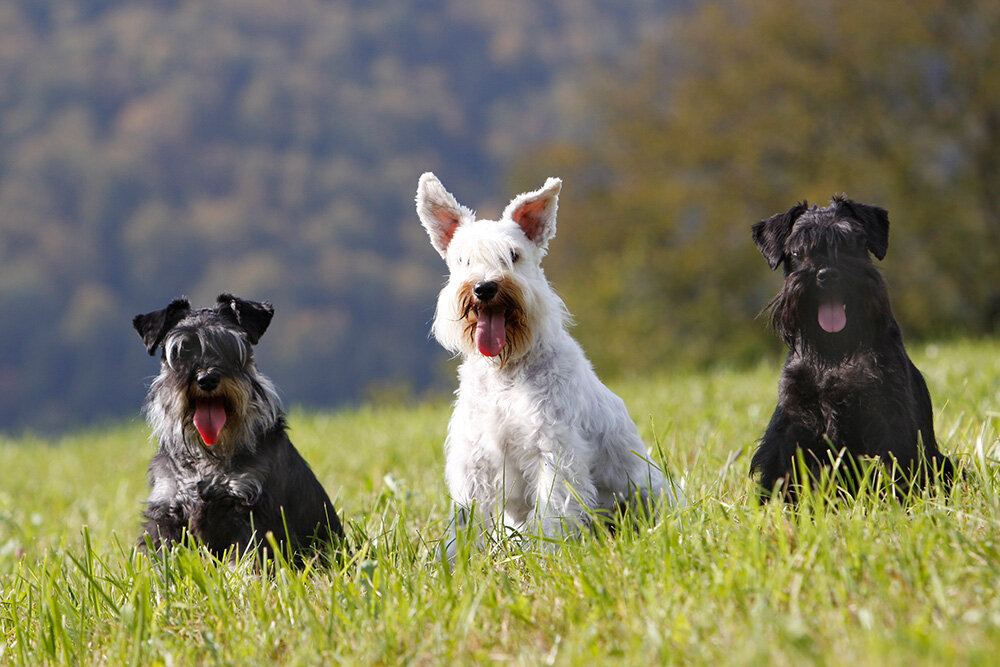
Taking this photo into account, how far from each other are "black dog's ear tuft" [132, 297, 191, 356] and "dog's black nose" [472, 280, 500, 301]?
64.4 inches

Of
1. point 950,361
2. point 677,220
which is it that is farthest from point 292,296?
point 950,361

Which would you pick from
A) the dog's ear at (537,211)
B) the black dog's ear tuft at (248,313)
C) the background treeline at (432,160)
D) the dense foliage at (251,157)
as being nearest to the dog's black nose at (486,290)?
the dog's ear at (537,211)

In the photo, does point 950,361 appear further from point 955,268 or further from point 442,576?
point 955,268

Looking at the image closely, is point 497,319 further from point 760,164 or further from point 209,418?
point 760,164

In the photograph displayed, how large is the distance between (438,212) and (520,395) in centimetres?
118

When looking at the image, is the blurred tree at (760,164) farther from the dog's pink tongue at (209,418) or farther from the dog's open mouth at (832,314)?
the dog's pink tongue at (209,418)

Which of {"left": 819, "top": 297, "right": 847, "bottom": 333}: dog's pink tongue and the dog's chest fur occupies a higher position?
{"left": 819, "top": 297, "right": 847, "bottom": 333}: dog's pink tongue

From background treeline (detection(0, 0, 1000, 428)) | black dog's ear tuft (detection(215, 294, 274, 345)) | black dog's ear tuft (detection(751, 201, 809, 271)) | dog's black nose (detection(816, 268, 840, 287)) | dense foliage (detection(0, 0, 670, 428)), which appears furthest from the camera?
dense foliage (detection(0, 0, 670, 428))

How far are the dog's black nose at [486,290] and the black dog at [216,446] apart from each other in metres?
1.25

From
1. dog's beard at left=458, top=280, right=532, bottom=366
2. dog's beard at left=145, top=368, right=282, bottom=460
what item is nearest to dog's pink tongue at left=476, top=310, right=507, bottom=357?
dog's beard at left=458, top=280, right=532, bottom=366

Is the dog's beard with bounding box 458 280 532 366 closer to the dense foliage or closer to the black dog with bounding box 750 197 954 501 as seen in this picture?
the black dog with bounding box 750 197 954 501

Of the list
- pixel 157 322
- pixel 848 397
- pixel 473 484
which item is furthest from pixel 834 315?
pixel 157 322

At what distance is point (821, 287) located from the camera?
419cm

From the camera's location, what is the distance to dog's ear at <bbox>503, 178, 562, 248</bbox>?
5.11 meters
